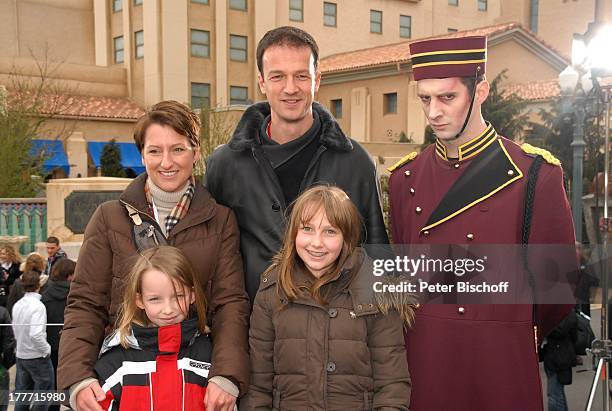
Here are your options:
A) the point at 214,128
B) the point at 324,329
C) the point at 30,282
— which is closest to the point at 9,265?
the point at 30,282

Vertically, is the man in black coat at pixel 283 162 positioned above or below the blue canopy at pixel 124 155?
below

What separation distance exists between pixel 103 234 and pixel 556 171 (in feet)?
6.79

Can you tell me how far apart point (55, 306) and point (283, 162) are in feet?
12.5

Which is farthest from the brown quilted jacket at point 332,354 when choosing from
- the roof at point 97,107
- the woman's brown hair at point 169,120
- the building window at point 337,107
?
the building window at point 337,107

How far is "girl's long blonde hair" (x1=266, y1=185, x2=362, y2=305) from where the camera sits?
8.98 feet

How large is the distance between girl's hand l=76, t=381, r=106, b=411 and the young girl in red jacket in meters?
0.04

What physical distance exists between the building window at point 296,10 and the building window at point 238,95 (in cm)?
483

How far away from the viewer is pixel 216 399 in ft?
8.86

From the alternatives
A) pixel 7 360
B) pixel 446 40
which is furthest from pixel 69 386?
pixel 7 360

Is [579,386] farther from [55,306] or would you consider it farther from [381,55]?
[381,55]

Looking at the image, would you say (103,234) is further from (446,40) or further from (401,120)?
(401,120)

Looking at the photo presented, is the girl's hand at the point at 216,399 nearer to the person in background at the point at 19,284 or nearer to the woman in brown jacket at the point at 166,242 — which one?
the woman in brown jacket at the point at 166,242

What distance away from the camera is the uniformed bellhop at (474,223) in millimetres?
2803

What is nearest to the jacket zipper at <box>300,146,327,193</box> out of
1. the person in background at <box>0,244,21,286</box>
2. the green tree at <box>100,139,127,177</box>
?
the person in background at <box>0,244,21,286</box>
